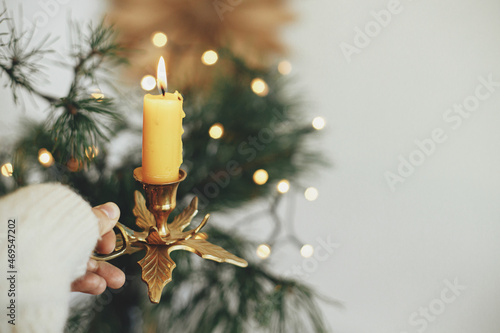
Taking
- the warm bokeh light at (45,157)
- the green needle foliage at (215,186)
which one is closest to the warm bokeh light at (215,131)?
the green needle foliage at (215,186)

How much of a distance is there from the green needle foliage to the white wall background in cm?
27

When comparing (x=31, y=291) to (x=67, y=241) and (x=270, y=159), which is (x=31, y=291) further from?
(x=270, y=159)

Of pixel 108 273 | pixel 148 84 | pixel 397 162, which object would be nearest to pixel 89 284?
pixel 108 273

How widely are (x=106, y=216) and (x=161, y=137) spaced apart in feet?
0.26

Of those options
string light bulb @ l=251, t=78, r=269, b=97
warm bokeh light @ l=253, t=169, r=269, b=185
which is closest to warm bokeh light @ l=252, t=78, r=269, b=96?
string light bulb @ l=251, t=78, r=269, b=97

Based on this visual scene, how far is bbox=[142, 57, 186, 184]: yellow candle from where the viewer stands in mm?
271

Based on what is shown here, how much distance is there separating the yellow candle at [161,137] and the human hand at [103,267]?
0.16 feet

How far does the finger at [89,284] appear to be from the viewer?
38 centimetres

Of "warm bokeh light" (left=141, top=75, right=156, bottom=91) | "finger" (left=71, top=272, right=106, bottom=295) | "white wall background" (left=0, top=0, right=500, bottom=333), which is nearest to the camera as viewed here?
"finger" (left=71, top=272, right=106, bottom=295)

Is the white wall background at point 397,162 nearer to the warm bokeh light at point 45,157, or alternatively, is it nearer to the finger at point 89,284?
the warm bokeh light at point 45,157

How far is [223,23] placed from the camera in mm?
770

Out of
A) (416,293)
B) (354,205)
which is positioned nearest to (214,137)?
(354,205)

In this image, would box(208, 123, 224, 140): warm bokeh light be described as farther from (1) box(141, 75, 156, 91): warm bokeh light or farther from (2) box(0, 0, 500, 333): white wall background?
(2) box(0, 0, 500, 333): white wall background

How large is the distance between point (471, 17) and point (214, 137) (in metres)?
0.53
